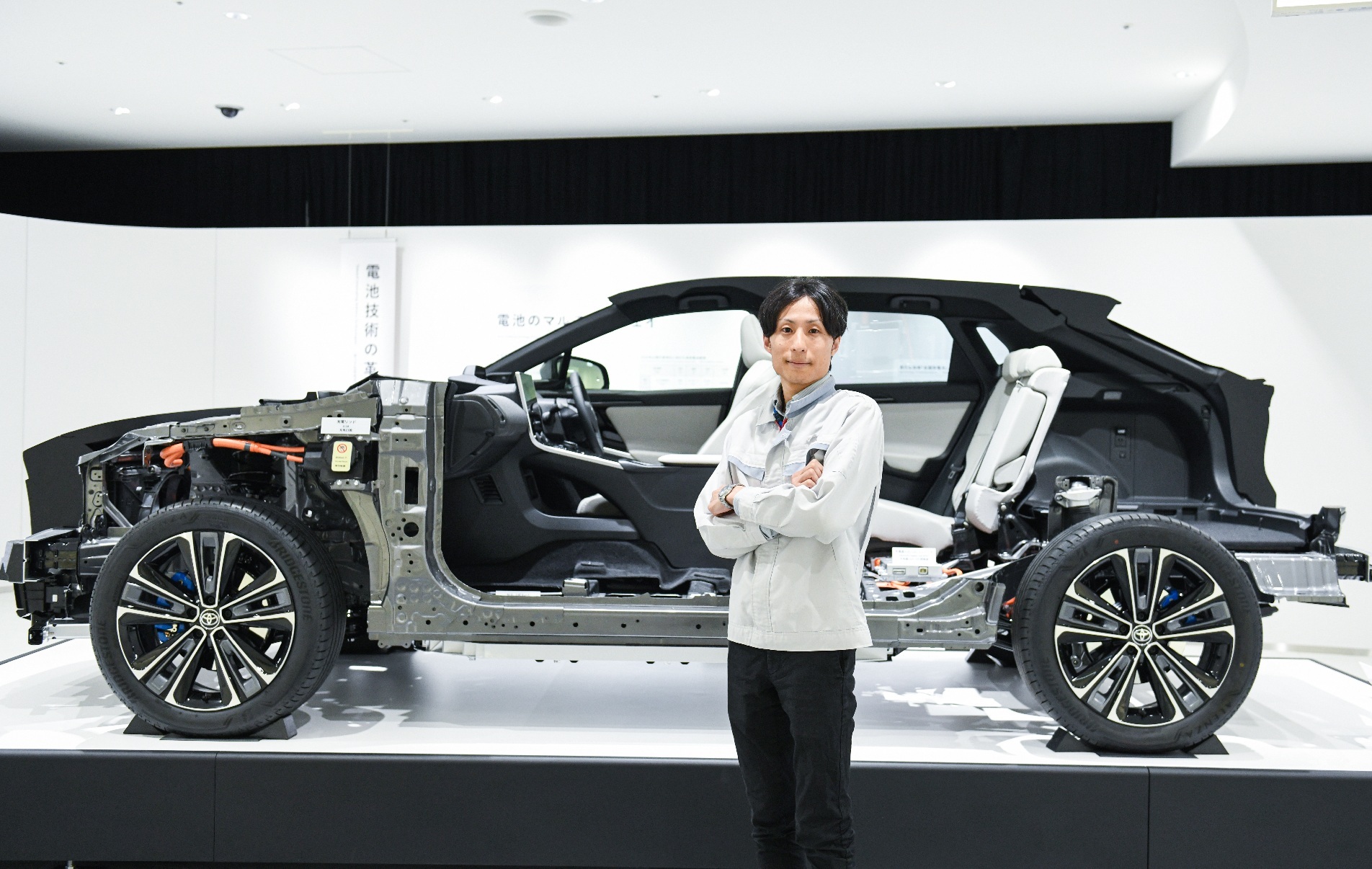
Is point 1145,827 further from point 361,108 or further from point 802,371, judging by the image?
point 361,108

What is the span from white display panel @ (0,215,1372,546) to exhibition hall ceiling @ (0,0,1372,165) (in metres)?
0.79

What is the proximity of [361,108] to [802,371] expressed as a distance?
5804 millimetres

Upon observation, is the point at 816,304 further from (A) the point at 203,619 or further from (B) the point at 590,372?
(A) the point at 203,619

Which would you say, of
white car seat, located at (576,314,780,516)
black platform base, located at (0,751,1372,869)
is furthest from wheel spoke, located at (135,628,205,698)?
white car seat, located at (576,314,780,516)

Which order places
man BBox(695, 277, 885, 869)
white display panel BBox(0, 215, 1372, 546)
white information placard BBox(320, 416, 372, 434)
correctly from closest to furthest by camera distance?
man BBox(695, 277, 885, 869) < white information placard BBox(320, 416, 372, 434) < white display panel BBox(0, 215, 1372, 546)

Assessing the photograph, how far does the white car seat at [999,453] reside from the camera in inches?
129

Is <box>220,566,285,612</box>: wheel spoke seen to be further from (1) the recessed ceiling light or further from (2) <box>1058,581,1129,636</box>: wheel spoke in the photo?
(1) the recessed ceiling light

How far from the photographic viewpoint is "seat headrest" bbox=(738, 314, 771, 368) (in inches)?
139

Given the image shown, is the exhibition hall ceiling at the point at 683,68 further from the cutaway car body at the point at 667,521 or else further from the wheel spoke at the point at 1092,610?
the wheel spoke at the point at 1092,610

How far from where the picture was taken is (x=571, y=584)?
321cm

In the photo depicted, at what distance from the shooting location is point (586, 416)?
3.69 meters

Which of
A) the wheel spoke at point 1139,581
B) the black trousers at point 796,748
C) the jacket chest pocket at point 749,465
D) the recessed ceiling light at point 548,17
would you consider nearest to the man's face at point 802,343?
the jacket chest pocket at point 749,465

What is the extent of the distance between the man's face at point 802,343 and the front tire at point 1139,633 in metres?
1.35

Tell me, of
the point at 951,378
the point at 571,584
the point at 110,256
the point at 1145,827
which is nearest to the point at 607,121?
the point at 110,256
